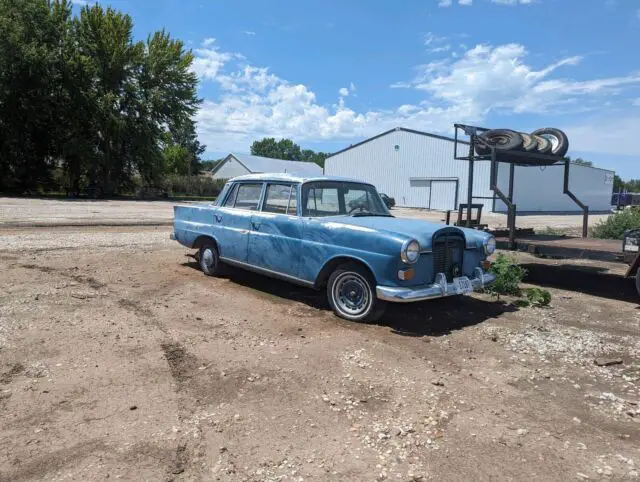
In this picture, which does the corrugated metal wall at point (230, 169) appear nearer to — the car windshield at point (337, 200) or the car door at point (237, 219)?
the car door at point (237, 219)

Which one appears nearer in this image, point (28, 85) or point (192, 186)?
point (28, 85)

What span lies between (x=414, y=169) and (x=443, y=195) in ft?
11.8

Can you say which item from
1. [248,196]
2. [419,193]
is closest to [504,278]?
[248,196]

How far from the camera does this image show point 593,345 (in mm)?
5074

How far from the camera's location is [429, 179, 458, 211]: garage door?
36750 millimetres

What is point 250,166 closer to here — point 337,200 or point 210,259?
point 210,259

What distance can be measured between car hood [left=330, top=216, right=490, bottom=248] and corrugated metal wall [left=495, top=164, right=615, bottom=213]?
29.9 metres

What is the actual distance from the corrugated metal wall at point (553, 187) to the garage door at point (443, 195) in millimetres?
3211

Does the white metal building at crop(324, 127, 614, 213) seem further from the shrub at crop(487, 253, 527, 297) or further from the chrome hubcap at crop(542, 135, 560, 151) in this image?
the shrub at crop(487, 253, 527, 297)

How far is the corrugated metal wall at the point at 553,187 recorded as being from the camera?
37062mm

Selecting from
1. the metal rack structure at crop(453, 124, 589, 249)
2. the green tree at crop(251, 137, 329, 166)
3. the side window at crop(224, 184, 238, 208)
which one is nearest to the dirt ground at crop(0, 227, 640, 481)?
the side window at crop(224, 184, 238, 208)

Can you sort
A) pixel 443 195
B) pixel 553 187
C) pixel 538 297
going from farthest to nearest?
pixel 553 187, pixel 443 195, pixel 538 297

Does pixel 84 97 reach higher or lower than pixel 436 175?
higher

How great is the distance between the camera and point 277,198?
6.61 metres
